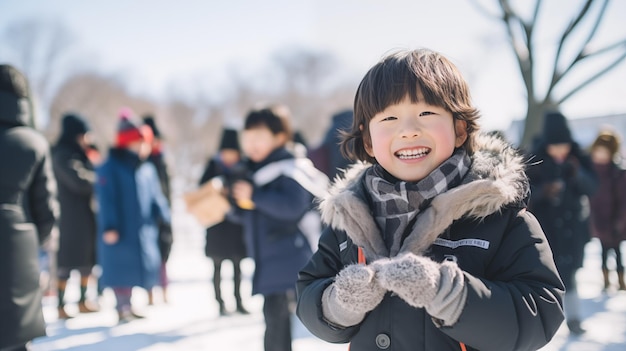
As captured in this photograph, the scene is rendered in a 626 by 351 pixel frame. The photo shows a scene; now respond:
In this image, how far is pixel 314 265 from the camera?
164cm

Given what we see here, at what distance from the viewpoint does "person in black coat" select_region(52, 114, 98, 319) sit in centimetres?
575

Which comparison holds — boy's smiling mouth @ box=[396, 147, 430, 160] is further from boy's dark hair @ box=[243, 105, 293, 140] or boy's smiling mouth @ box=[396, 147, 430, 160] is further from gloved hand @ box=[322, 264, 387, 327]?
boy's dark hair @ box=[243, 105, 293, 140]

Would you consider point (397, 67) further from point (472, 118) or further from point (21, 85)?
point (21, 85)

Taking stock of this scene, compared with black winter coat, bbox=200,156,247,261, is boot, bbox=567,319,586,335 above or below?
below

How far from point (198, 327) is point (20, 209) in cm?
262

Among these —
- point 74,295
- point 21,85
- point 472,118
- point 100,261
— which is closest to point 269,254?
point 21,85

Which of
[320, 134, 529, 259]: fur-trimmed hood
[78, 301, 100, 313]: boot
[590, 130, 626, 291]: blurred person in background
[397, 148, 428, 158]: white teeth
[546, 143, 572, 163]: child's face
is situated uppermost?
[397, 148, 428, 158]: white teeth

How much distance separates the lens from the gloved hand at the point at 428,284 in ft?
3.86

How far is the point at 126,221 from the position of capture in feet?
17.9

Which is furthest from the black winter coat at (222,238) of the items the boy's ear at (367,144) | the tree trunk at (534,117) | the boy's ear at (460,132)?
the boy's ear at (460,132)

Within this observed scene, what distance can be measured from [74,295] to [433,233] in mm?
6800

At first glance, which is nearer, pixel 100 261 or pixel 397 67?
pixel 397 67

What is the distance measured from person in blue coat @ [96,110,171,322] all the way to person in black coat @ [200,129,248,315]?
1.98 feet

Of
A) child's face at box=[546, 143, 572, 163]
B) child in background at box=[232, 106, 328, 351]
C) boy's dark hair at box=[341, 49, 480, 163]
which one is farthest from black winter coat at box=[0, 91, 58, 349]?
child's face at box=[546, 143, 572, 163]
